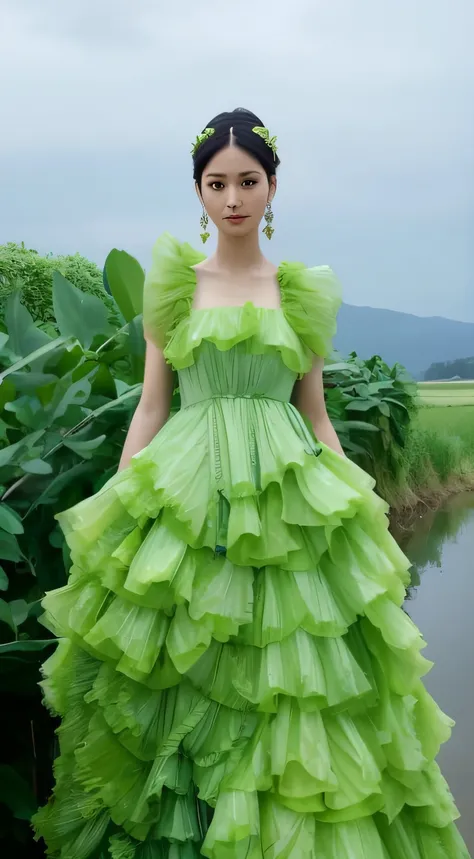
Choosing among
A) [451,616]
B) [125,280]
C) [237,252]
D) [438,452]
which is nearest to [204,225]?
[237,252]

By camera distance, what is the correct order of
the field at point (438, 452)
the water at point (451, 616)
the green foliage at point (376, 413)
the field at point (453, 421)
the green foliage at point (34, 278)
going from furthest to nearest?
the field at point (453, 421) → the field at point (438, 452) → the green foliage at point (376, 413) → the green foliage at point (34, 278) → the water at point (451, 616)

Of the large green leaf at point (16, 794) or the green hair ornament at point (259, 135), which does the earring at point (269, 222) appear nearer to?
the green hair ornament at point (259, 135)

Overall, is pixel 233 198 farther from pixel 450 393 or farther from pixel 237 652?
pixel 450 393

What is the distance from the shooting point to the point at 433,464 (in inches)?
147

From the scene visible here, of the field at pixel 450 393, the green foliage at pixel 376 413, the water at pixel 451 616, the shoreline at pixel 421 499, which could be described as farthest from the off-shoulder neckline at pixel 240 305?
the field at pixel 450 393

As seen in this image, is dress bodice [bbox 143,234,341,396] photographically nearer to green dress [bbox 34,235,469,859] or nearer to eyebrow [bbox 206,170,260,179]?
green dress [bbox 34,235,469,859]

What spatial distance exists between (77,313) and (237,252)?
1.17ft

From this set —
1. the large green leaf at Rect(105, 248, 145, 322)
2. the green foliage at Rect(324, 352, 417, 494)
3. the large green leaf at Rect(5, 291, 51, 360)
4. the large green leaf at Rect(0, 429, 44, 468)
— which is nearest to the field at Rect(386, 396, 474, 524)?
the green foliage at Rect(324, 352, 417, 494)

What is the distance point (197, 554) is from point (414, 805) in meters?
0.38

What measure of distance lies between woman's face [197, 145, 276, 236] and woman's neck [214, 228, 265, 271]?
0.02m

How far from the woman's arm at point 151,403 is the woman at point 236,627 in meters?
0.01

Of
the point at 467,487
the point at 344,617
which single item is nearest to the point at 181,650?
the point at 344,617

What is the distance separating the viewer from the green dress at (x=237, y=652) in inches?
30.5

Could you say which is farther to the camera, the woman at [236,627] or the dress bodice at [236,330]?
the dress bodice at [236,330]
